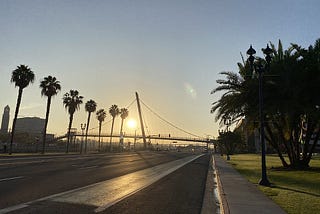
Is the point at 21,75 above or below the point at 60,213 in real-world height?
above

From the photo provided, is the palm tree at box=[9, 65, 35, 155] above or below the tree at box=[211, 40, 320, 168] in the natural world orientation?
above

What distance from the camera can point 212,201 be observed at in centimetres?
1145

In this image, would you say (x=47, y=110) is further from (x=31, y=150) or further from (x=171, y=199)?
(x=171, y=199)

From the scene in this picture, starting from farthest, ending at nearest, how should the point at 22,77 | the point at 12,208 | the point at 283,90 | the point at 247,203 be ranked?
the point at 22,77 → the point at 283,90 → the point at 247,203 → the point at 12,208

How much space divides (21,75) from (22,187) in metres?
45.7

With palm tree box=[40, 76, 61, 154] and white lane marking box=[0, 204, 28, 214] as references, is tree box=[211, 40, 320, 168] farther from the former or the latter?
palm tree box=[40, 76, 61, 154]

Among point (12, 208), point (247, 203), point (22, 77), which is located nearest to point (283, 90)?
point (247, 203)

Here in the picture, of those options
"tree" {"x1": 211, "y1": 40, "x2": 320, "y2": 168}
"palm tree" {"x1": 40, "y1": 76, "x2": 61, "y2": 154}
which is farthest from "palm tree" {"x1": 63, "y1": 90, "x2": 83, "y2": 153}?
"tree" {"x1": 211, "y1": 40, "x2": 320, "y2": 168}

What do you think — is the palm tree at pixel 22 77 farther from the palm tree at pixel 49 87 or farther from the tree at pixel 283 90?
the tree at pixel 283 90

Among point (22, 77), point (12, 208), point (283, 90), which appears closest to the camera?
point (12, 208)

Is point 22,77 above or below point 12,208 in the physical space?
above

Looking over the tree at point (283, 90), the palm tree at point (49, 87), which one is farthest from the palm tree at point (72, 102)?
the tree at point (283, 90)

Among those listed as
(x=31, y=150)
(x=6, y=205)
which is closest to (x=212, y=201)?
(x=6, y=205)

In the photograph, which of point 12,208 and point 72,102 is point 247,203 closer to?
point 12,208
